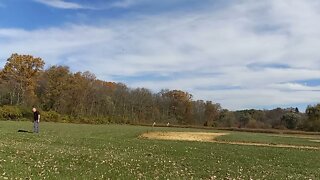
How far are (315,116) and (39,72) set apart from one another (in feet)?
266

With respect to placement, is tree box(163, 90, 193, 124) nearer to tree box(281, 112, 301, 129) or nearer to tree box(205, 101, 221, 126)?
tree box(205, 101, 221, 126)

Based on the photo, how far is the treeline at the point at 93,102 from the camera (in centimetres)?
10719

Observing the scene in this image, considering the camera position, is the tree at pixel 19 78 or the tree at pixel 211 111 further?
the tree at pixel 211 111

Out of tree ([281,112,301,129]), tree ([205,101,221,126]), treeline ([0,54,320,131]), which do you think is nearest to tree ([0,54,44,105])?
treeline ([0,54,320,131])

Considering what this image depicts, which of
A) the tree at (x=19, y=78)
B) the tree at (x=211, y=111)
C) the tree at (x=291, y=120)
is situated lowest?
the tree at (x=291, y=120)

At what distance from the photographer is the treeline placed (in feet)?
352

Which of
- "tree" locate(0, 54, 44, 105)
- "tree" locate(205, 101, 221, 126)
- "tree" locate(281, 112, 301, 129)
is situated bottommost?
"tree" locate(281, 112, 301, 129)

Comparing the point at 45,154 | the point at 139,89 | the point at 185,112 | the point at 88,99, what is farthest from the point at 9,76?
the point at 45,154

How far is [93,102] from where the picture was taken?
419 ft

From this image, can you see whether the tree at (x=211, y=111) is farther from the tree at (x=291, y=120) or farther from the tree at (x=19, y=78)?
the tree at (x=19, y=78)

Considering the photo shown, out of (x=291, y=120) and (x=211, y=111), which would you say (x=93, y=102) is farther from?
(x=291, y=120)

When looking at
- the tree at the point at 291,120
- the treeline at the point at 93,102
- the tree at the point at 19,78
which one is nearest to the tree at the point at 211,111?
the treeline at the point at 93,102

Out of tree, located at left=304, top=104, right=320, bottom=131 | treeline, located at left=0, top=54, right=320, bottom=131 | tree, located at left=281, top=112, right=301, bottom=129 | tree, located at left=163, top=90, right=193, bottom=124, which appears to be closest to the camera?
treeline, located at left=0, top=54, right=320, bottom=131

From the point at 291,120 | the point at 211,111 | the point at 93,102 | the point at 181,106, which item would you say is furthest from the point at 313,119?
the point at 93,102
